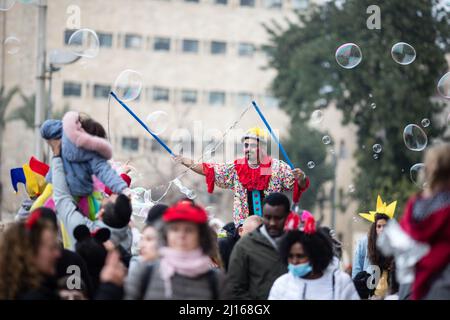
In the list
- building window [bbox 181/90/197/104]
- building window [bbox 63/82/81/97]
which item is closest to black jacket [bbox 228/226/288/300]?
building window [bbox 63/82/81/97]

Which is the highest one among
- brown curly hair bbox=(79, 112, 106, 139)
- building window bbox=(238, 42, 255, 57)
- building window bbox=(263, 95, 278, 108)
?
building window bbox=(238, 42, 255, 57)

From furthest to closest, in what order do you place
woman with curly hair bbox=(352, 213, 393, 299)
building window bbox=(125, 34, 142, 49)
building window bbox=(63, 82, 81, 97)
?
building window bbox=(125, 34, 142, 49) < building window bbox=(63, 82, 81, 97) < woman with curly hair bbox=(352, 213, 393, 299)

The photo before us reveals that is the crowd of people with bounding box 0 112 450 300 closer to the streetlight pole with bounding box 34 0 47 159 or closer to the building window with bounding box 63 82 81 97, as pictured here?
the streetlight pole with bounding box 34 0 47 159

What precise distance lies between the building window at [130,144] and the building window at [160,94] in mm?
6183

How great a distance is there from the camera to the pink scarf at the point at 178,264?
718cm

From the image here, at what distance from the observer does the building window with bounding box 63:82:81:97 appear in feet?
210

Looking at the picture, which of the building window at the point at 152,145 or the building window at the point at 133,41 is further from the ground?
the building window at the point at 133,41

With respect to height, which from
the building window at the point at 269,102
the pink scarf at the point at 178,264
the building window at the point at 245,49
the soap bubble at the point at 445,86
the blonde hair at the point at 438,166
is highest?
the building window at the point at 245,49

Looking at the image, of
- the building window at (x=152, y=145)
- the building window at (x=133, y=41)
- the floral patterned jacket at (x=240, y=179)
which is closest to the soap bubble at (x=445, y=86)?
the floral patterned jacket at (x=240, y=179)

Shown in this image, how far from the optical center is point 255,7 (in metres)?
69.7

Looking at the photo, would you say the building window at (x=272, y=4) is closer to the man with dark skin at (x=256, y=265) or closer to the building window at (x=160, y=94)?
the building window at (x=160, y=94)

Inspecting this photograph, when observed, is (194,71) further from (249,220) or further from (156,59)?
(249,220)

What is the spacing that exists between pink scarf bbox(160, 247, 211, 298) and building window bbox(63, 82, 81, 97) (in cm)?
5709
